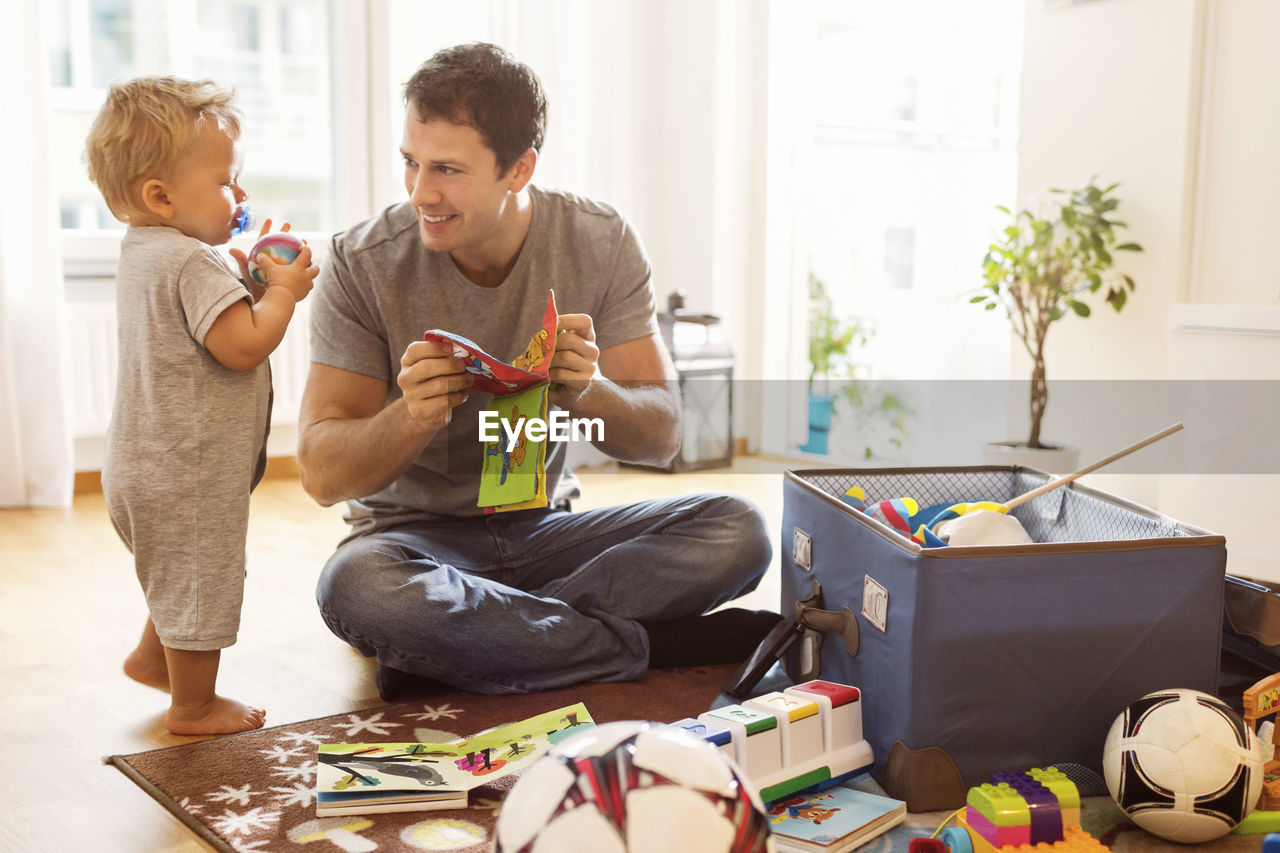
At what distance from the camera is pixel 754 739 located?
1244 millimetres

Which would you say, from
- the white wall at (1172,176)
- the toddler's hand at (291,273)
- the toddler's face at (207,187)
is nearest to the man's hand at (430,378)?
the toddler's hand at (291,273)

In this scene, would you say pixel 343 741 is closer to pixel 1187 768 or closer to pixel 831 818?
pixel 831 818

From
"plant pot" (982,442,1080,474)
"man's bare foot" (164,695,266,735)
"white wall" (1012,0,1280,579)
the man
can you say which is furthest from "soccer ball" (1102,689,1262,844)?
"plant pot" (982,442,1080,474)

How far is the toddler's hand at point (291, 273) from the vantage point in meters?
1.54

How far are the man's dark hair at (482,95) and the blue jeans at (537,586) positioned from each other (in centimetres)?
56

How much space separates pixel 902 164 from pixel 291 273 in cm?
270

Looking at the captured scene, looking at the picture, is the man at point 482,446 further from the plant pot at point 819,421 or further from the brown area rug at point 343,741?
the plant pot at point 819,421

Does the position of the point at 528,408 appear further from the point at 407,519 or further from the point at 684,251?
the point at 684,251

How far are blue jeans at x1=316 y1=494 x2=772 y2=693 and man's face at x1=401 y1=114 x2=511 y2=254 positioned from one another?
1.46 feet

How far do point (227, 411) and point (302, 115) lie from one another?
7.57 feet

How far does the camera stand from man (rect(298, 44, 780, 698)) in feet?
5.19

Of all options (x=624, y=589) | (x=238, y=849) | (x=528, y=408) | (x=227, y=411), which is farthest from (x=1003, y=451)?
(x=238, y=849)

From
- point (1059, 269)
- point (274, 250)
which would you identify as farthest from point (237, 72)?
point (1059, 269)

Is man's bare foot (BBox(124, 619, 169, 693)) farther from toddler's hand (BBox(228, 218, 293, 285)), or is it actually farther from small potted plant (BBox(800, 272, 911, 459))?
small potted plant (BBox(800, 272, 911, 459))
